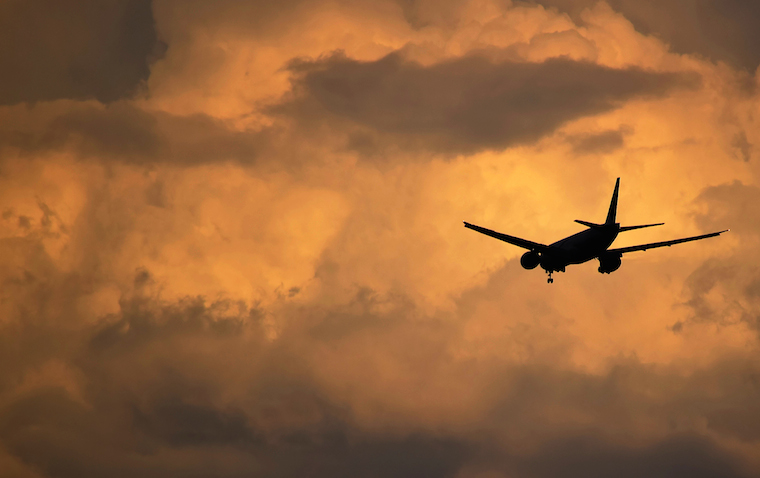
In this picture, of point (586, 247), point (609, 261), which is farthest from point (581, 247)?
point (609, 261)

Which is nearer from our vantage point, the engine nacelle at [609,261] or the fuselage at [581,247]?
the fuselage at [581,247]

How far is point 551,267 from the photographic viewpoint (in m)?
129

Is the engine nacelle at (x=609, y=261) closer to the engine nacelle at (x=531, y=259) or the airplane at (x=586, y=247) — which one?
the airplane at (x=586, y=247)

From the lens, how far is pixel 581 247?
418 ft

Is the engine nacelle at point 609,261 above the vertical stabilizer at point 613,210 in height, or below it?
below

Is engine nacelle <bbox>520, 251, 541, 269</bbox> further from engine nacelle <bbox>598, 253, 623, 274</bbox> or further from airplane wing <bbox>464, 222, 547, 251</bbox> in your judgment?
engine nacelle <bbox>598, 253, 623, 274</bbox>

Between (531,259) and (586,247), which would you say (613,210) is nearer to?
(586,247)

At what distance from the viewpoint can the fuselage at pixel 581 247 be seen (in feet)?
414

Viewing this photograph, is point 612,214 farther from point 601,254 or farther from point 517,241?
point 517,241

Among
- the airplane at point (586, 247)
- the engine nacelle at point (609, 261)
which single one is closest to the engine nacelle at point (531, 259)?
the airplane at point (586, 247)

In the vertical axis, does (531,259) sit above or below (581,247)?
above

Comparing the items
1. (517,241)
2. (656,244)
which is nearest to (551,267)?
(517,241)

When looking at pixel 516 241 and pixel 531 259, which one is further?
pixel 531 259

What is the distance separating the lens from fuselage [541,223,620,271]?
12612 cm
